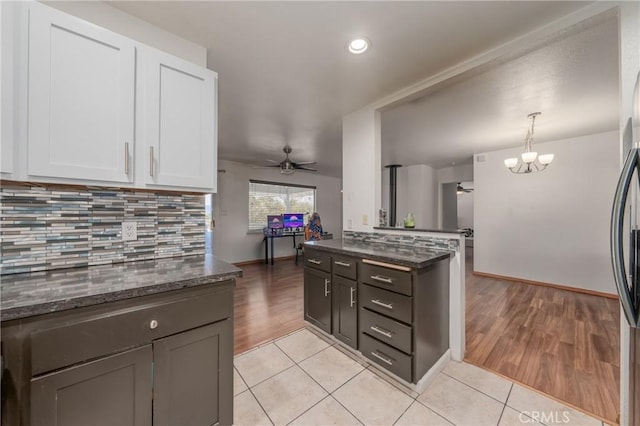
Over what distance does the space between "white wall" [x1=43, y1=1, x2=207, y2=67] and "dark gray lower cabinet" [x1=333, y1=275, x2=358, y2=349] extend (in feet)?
6.85

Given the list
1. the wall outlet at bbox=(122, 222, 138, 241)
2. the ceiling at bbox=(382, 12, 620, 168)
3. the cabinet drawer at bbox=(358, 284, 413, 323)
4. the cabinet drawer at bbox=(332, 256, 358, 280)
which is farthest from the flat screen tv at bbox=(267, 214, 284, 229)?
the wall outlet at bbox=(122, 222, 138, 241)

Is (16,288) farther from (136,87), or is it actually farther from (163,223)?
(136,87)

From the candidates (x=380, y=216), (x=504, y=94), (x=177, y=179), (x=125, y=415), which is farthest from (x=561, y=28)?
(x=125, y=415)

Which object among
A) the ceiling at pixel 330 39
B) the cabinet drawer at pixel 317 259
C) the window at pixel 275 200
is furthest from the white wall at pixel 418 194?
the cabinet drawer at pixel 317 259

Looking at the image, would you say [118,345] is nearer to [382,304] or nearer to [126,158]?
[126,158]

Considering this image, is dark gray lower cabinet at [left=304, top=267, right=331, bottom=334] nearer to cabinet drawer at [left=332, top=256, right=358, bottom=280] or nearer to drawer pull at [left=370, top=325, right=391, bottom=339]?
cabinet drawer at [left=332, top=256, right=358, bottom=280]

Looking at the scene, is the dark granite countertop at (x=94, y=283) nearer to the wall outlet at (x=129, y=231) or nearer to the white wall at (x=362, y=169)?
the wall outlet at (x=129, y=231)

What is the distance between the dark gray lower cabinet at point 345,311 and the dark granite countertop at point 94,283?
1061mm

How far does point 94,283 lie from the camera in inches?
42.6

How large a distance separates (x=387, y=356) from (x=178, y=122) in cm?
215

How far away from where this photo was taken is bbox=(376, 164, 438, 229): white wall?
627 centimetres

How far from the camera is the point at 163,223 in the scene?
164 cm

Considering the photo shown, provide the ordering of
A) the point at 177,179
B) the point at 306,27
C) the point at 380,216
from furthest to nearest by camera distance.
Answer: the point at 380,216
the point at 306,27
the point at 177,179

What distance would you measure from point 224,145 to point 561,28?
430cm
